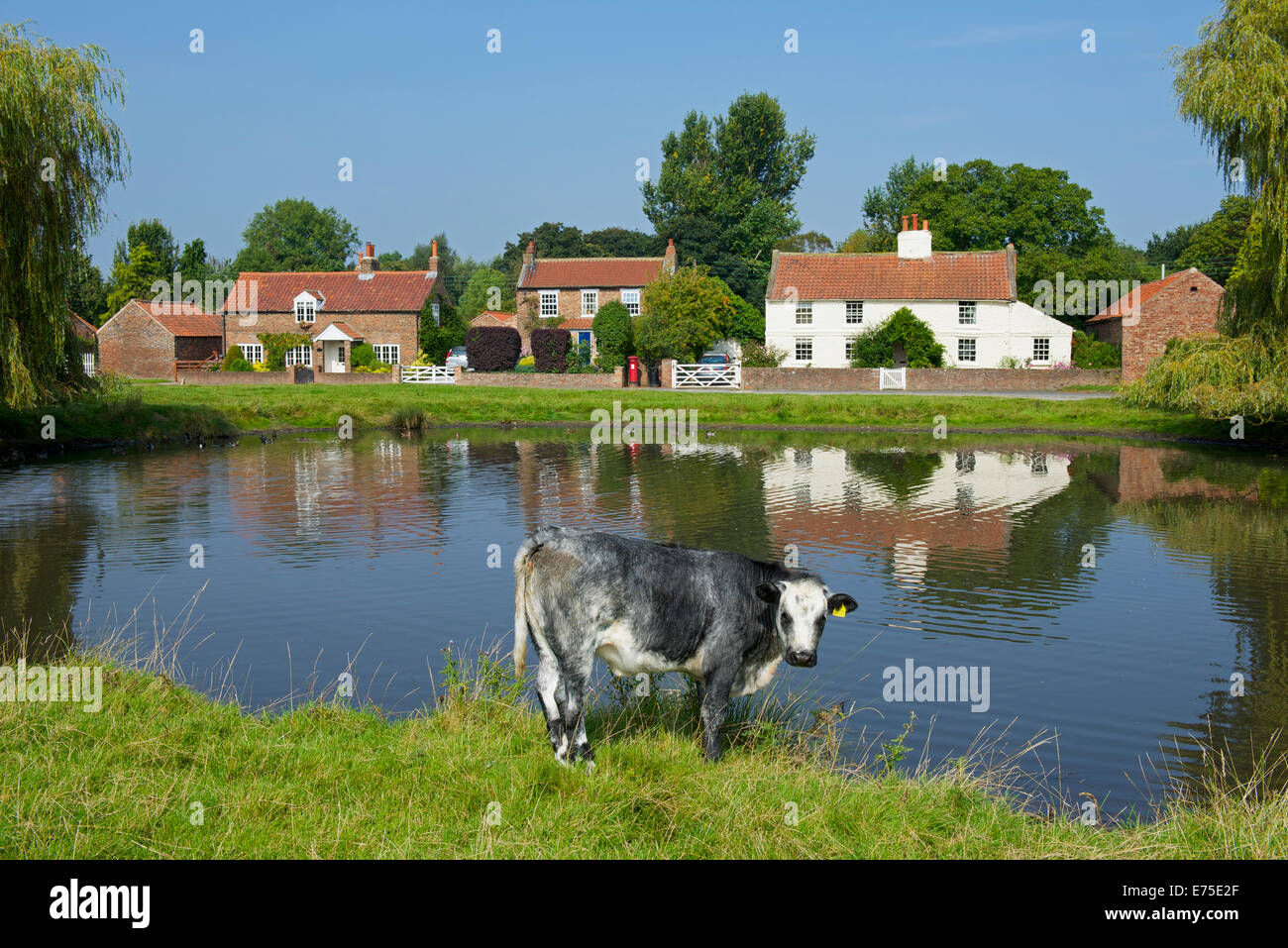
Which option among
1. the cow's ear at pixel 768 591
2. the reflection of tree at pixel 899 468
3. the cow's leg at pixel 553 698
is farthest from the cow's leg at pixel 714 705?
the reflection of tree at pixel 899 468

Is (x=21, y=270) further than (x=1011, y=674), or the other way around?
(x=21, y=270)

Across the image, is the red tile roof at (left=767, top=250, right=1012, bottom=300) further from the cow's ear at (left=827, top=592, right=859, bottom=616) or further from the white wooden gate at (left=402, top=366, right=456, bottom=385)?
the cow's ear at (left=827, top=592, right=859, bottom=616)

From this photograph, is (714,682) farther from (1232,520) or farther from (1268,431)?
(1268,431)

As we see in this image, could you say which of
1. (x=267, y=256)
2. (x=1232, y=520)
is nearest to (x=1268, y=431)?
(x=1232, y=520)

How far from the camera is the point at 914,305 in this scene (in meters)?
→ 65.4

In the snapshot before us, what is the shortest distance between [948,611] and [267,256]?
12746 cm

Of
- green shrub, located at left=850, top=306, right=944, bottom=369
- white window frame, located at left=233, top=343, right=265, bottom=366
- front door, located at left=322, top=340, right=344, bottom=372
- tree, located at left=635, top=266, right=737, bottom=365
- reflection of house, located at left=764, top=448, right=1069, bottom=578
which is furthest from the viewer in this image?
white window frame, located at left=233, top=343, right=265, bottom=366

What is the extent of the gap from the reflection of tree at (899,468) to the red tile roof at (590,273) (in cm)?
4566

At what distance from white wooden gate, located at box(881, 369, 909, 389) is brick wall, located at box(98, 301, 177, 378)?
54759 mm

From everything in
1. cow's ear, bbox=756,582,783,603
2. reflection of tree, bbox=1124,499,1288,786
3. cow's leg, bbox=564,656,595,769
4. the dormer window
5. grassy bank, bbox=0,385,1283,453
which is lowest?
reflection of tree, bbox=1124,499,1288,786

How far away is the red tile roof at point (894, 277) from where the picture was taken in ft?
214

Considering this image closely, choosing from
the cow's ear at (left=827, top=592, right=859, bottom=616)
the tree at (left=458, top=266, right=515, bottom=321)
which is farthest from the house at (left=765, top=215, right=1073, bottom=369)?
the cow's ear at (left=827, top=592, right=859, bottom=616)

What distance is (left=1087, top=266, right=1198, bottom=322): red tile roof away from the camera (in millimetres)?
61500

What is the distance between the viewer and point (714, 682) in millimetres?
8625
